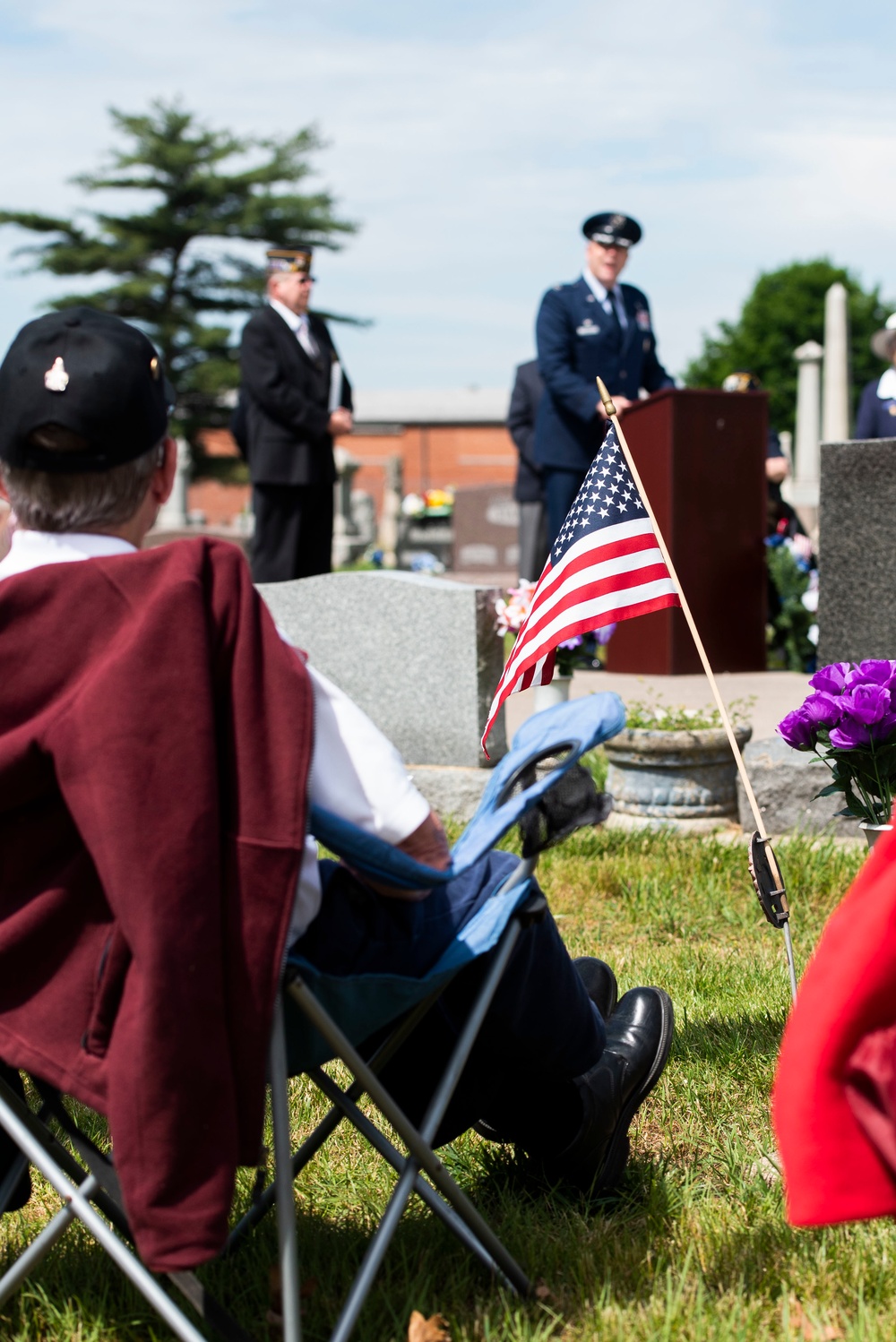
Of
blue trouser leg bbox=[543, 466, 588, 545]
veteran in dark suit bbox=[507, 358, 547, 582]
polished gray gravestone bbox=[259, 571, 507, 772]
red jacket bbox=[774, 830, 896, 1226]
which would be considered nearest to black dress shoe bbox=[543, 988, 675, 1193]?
red jacket bbox=[774, 830, 896, 1226]

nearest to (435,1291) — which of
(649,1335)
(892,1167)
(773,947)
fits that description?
(649,1335)

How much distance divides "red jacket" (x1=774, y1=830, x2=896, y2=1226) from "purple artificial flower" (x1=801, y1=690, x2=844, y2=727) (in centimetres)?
141

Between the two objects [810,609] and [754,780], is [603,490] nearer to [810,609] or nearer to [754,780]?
[754,780]

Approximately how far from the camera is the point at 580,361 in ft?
26.5

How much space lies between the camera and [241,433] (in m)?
8.61

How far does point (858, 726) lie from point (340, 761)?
1474mm

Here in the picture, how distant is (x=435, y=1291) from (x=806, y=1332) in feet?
1.77

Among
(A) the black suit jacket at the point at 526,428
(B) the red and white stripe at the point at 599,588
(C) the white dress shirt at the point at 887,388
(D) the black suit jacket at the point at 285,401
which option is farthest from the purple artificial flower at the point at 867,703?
(A) the black suit jacket at the point at 526,428

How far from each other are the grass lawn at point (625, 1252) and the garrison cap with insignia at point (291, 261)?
18.6 feet

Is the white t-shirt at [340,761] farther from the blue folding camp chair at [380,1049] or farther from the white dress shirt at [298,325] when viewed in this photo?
the white dress shirt at [298,325]

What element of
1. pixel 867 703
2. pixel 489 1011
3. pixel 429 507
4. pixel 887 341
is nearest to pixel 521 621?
pixel 867 703

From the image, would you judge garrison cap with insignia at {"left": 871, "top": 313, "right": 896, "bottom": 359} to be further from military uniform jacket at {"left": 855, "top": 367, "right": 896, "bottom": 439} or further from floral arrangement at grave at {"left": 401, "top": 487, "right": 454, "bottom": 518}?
floral arrangement at grave at {"left": 401, "top": 487, "right": 454, "bottom": 518}

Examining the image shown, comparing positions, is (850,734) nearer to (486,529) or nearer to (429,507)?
(486,529)

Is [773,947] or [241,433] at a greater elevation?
[241,433]
